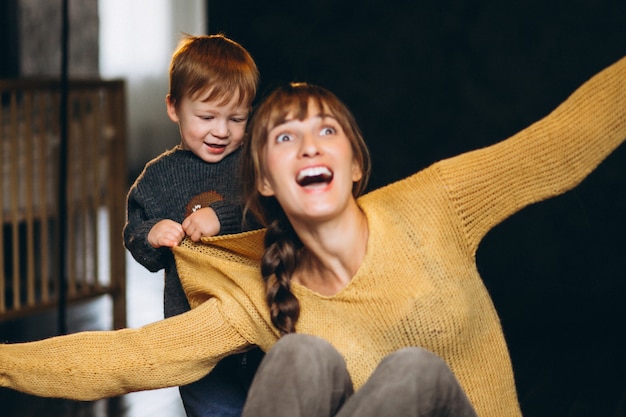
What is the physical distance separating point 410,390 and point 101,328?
2.51 metres

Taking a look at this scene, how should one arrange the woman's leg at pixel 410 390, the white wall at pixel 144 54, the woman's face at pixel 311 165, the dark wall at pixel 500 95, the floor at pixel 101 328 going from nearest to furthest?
1. the woman's leg at pixel 410 390
2. the woman's face at pixel 311 165
3. the floor at pixel 101 328
4. the dark wall at pixel 500 95
5. the white wall at pixel 144 54

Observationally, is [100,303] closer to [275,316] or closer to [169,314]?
[169,314]

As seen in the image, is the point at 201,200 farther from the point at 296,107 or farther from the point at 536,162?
the point at 536,162

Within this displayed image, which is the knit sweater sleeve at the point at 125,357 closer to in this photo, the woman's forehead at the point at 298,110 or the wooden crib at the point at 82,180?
the woman's forehead at the point at 298,110

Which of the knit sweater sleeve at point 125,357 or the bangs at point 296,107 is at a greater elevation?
the bangs at point 296,107

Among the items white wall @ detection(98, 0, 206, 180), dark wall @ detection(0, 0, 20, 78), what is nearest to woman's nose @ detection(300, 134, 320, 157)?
dark wall @ detection(0, 0, 20, 78)

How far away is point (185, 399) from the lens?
1.94 meters

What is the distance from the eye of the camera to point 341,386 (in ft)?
4.82

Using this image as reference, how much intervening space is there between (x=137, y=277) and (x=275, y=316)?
10.6 feet

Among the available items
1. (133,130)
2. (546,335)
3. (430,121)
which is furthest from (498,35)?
(133,130)

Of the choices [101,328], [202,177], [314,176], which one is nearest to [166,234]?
[202,177]

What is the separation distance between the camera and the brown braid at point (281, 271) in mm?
1569

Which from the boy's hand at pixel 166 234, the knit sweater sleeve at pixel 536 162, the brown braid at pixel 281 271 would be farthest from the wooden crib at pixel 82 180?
the knit sweater sleeve at pixel 536 162

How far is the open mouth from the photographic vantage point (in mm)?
1492
